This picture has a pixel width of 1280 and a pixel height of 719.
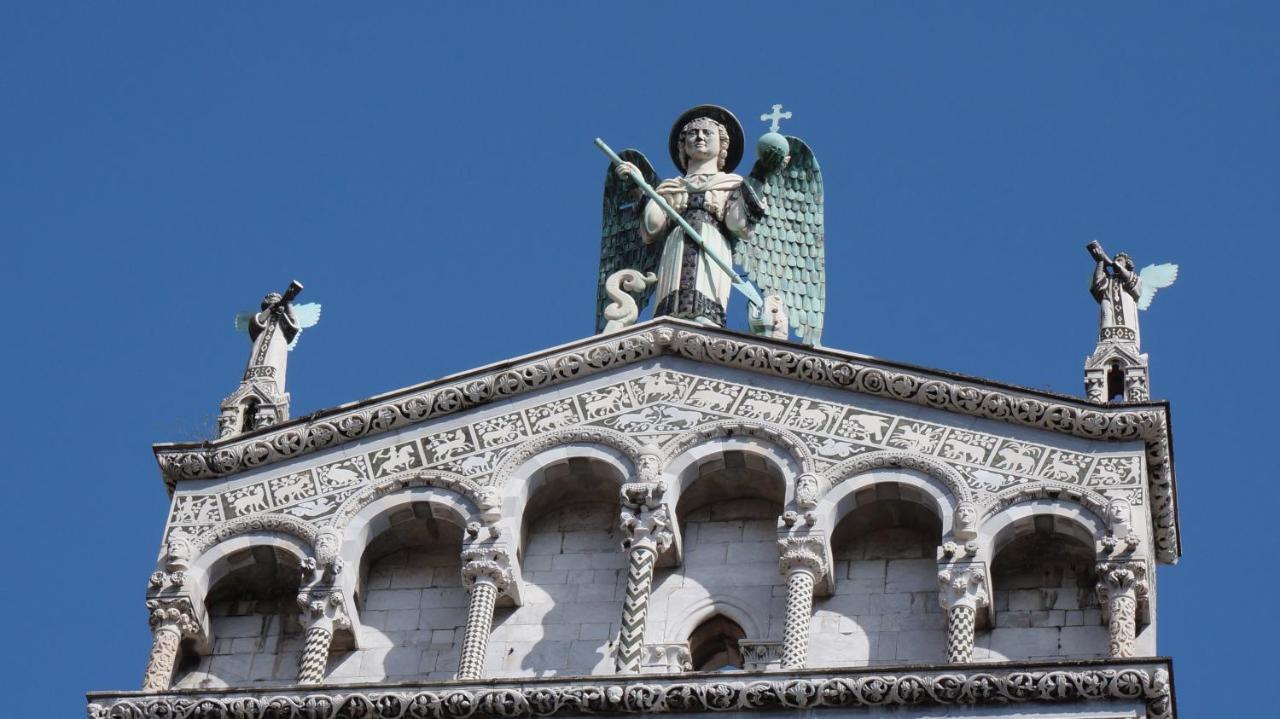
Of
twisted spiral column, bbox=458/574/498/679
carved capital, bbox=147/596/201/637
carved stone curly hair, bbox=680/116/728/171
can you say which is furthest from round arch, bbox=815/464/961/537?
carved stone curly hair, bbox=680/116/728/171

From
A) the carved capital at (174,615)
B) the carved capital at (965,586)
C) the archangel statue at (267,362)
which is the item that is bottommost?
the carved capital at (174,615)

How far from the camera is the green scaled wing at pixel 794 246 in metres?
27.4

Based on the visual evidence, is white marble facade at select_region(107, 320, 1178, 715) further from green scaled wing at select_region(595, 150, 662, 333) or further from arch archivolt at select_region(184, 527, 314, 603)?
green scaled wing at select_region(595, 150, 662, 333)

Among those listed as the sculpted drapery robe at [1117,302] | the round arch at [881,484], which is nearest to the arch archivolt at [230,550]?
the round arch at [881,484]

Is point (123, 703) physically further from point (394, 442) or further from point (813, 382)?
point (813, 382)

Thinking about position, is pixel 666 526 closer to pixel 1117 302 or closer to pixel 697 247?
pixel 697 247

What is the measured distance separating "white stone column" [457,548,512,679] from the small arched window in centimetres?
134

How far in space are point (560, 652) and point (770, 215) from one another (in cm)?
524

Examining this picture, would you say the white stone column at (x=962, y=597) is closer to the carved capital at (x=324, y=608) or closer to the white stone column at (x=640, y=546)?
the white stone column at (x=640, y=546)

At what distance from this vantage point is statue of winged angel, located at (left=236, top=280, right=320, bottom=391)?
26.0 m

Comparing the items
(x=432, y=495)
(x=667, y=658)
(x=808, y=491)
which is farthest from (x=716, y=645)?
(x=432, y=495)

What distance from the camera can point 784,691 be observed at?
73.6 feet

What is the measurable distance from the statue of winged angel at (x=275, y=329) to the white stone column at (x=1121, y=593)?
20.8 ft

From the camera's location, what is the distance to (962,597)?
2331 cm
